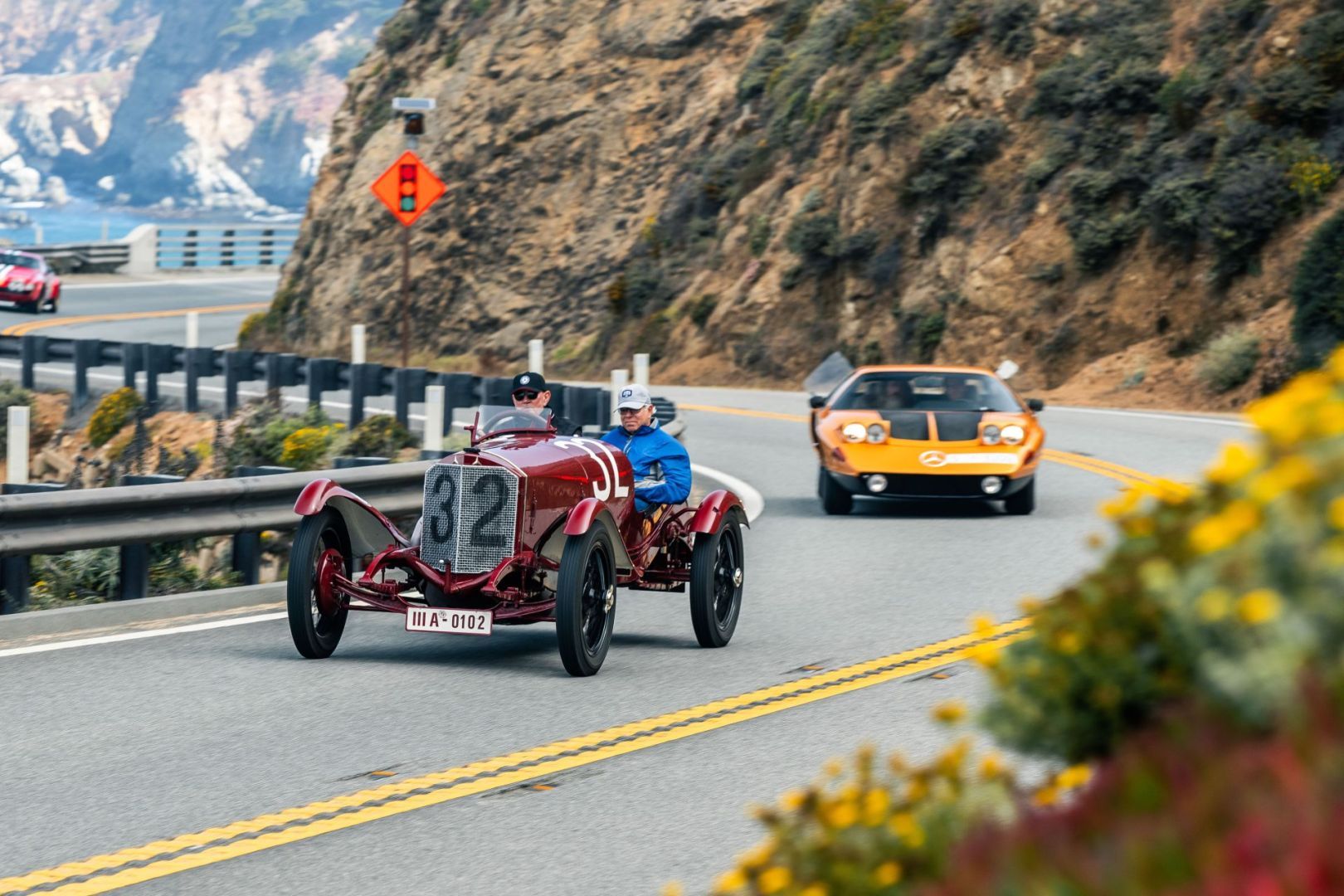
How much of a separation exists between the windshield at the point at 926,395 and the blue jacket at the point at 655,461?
21.2ft

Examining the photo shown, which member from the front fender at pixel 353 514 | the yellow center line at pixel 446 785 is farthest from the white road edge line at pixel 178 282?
the yellow center line at pixel 446 785

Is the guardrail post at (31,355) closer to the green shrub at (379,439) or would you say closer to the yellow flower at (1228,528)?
the green shrub at (379,439)

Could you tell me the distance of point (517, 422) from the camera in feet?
34.3

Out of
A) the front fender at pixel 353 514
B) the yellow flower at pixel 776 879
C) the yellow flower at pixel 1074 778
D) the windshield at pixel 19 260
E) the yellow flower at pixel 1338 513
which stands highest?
the windshield at pixel 19 260

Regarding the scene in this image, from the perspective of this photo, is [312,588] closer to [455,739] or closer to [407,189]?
[455,739]

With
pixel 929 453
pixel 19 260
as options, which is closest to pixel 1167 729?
pixel 929 453

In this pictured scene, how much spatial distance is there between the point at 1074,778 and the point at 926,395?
15.1 meters

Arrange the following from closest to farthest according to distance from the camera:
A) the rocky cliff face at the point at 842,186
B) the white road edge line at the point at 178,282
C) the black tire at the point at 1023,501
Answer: the black tire at the point at 1023,501 → the rocky cliff face at the point at 842,186 → the white road edge line at the point at 178,282

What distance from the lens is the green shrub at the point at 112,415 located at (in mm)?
25481

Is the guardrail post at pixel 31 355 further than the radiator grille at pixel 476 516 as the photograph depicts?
Yes

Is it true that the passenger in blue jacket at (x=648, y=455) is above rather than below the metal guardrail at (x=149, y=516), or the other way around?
above

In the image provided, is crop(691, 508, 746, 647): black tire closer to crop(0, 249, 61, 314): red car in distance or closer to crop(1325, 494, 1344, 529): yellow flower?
crop(1325, 494, 1344, 529): yellow flower

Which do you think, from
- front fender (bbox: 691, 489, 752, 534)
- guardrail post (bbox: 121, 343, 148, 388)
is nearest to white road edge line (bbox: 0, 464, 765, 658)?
front fender (bbox: 691, 489, 752, 534)

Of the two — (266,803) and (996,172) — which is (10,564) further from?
(996,172)
